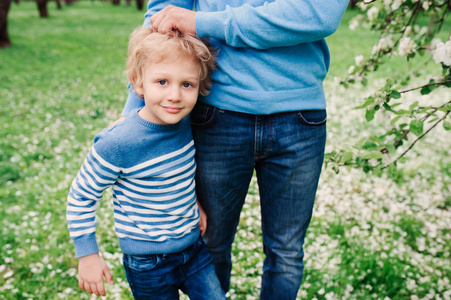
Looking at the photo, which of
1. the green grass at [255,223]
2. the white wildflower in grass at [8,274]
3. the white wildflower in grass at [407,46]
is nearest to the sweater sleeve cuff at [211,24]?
the white wildflower in grass at [407,46]

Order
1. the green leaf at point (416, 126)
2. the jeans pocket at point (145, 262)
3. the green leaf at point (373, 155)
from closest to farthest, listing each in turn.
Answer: the jeans pocket at point (145, 262)
the green leaf at point (416, 126)
the green leaf at point (373, 155)

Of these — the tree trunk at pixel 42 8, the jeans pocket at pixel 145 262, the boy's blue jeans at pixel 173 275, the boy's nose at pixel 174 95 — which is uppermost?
the boy's nose at pixel 174 95

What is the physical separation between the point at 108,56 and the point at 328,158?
10171 millimetres

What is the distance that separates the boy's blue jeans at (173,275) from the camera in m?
1.76

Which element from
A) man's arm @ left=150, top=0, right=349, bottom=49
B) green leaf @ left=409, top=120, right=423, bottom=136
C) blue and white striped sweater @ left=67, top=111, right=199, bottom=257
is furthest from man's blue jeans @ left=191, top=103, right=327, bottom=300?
green leaf @ left=409, top=120, right=423, bottom=136

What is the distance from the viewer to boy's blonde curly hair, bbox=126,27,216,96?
154 centimetres

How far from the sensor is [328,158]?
8.21ft

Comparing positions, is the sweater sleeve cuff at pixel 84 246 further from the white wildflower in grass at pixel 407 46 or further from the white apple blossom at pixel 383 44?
the white apple blossom at pixel 383 44

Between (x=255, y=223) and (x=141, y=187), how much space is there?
6.96 ft

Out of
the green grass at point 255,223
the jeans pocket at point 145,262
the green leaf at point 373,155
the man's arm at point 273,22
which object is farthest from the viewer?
the green grass at point 255,223

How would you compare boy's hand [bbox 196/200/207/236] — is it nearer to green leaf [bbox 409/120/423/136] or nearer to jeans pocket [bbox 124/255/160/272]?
jeans pocket [bbox 124/255/160/272]

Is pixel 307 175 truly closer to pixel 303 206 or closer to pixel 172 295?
pixel 303 206

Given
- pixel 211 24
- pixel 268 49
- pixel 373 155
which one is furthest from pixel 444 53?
pixel 211 24

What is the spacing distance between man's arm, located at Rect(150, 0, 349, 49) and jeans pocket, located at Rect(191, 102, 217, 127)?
31 cm
